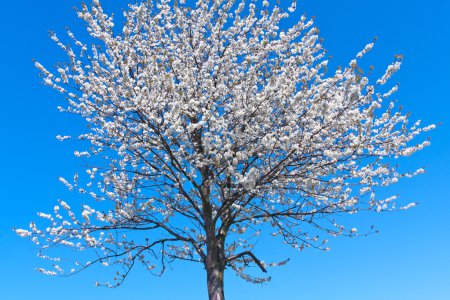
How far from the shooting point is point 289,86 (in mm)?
10195

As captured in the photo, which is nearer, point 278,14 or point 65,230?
point 65,230

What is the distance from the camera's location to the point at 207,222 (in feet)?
38.7

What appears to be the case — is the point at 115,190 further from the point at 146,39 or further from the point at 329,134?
the point at 329,134

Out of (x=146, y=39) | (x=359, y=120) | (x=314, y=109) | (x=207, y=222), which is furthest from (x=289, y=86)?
(x=146, y=39)

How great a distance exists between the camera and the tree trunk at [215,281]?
1101 cm

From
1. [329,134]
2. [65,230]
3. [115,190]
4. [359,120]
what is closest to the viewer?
[359,120]

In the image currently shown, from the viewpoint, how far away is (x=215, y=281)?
A: 11.1 m

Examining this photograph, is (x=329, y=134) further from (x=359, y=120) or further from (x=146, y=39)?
(x=146, y=39)

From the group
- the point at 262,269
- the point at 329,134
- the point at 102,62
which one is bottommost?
the point at 262,269

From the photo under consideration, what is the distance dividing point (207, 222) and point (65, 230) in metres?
3.51

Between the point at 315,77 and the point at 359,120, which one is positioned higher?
the point at 315,77

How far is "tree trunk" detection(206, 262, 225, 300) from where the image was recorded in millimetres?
11008

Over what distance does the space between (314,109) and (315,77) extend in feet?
5.38

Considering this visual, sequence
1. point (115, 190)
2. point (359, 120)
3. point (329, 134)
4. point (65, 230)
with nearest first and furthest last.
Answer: point (359, 120) → point (329, 134) → point (65, 230) → point (115, 190)
